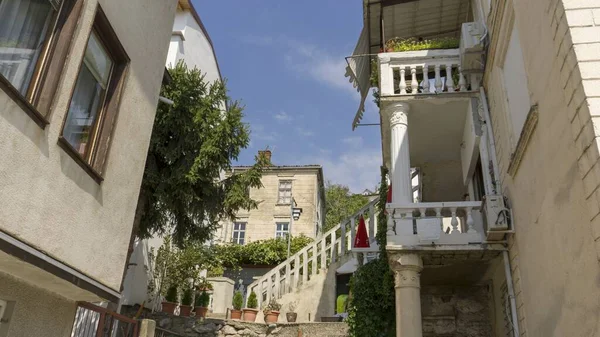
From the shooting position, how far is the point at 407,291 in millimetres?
7984

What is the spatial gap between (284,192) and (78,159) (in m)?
27.0

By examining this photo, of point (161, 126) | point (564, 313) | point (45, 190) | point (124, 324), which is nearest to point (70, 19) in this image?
point (45, 190)

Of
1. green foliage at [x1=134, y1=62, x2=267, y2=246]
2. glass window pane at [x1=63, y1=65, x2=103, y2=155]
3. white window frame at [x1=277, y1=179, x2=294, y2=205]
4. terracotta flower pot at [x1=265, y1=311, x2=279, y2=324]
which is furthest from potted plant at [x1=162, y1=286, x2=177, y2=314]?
white window frame at [x1=277, y1=179, x2=294, y2=205]

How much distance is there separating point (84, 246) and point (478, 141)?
→ 7.28 metres

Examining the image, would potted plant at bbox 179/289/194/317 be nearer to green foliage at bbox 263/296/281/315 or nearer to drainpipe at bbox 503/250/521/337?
green foliage at bbox 263/296/281/315

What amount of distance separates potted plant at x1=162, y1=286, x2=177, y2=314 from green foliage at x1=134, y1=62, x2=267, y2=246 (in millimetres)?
2151

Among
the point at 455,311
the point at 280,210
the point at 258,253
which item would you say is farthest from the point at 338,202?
the point at 455,311

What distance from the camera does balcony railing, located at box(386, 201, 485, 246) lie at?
8086mm

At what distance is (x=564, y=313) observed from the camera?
4.92 m

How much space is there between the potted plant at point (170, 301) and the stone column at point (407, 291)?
7.98 meters

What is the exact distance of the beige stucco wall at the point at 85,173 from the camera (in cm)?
370

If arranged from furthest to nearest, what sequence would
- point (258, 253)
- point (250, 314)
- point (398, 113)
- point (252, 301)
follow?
point (258, 253)
point (252, 301)
point (250, 314)
point (398, 113)

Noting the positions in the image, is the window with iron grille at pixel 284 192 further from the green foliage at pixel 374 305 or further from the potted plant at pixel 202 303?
the green foliage at pixel 374 305

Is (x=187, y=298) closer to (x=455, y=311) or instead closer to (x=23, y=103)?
(x=455, y=311)
